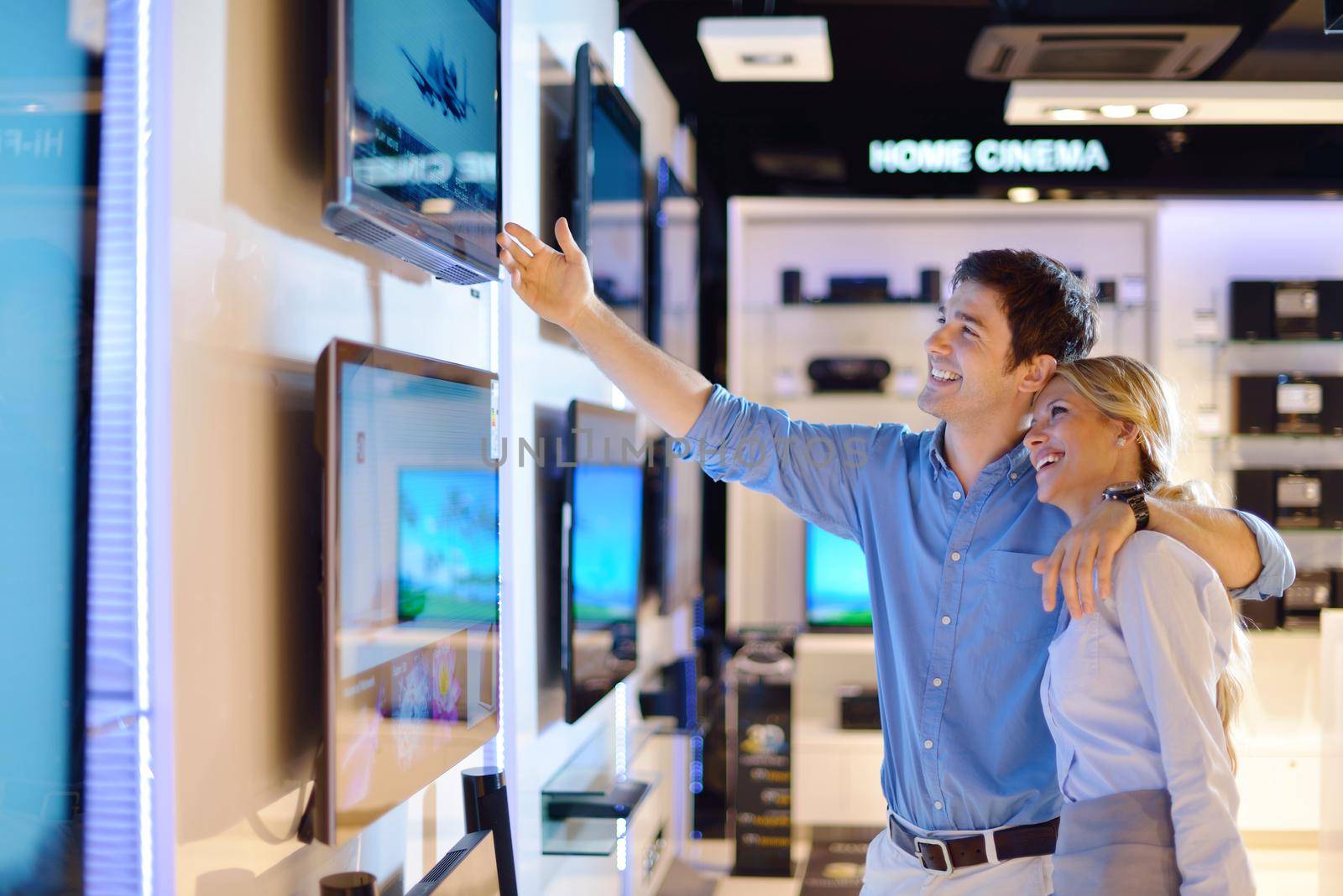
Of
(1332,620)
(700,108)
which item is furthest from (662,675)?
(700,108)

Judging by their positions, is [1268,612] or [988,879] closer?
[988,879]

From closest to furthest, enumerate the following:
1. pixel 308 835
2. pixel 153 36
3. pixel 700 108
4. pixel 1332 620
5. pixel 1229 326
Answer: pixel 153 36 → pixel 308 835 → pixel 1332 620 → pixel 700 108 → pixel 1229 326

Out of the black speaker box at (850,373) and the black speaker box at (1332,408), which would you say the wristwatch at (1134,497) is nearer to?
the black speaker box at (850,373)

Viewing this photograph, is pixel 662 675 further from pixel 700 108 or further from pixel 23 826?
pixel 23 826

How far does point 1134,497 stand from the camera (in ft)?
5.67

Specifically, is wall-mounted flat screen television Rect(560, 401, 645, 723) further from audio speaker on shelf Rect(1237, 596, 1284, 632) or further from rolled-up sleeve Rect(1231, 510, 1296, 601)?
audio speaker on shelf Rect(1237, 596, 1284, 632)

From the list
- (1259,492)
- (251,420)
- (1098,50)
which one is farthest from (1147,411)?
(1259,492)

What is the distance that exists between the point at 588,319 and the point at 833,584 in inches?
151

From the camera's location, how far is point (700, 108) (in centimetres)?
523

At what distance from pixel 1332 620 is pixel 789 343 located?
109 inches

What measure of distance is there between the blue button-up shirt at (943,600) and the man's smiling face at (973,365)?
0.11m

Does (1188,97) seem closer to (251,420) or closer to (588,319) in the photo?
(588,319)

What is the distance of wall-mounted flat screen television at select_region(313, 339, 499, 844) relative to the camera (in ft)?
4.51

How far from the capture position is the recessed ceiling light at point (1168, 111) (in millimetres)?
4454
